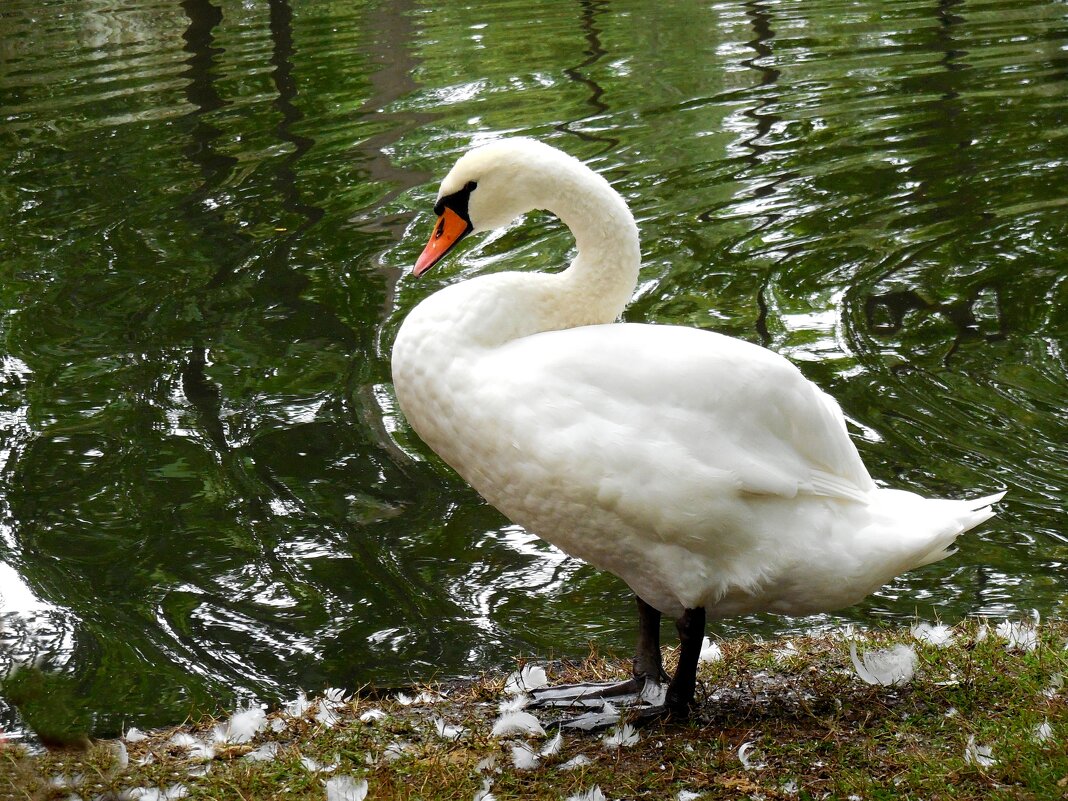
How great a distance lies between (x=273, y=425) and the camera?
679 cm

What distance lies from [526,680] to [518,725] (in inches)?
15.3

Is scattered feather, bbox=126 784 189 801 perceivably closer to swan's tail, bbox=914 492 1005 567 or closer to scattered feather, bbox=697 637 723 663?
scattered feather, bbox=697 637 723 663

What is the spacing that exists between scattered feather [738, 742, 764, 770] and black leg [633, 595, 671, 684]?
19.5 inches

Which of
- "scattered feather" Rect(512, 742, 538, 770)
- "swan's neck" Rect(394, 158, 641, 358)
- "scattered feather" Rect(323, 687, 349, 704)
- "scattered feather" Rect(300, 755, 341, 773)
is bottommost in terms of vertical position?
"scattered feather" Rect(323, 687, 349, 704)

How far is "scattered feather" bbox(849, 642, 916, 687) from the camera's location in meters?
3.94

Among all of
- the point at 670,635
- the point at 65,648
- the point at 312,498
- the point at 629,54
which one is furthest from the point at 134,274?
the point at 629,54

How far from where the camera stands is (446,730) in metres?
3.98

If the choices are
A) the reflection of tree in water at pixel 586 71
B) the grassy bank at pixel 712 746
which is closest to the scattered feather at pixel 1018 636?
the grassy bank at pixel 712 746

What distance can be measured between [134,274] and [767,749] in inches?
254

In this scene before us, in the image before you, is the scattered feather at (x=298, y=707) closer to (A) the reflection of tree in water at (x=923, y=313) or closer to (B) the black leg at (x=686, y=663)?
(B) the black leg at (x=686, y=663)

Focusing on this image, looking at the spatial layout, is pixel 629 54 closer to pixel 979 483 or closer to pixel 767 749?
pixel 979 483

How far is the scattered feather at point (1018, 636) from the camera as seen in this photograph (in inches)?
161

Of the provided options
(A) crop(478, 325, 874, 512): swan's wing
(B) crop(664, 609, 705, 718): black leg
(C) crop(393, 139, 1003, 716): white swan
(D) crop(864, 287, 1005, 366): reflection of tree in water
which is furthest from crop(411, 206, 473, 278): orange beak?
(D) crop(864, 287, 1005, 366): reflection of tree in water

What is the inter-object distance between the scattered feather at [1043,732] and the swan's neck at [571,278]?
170 cm
